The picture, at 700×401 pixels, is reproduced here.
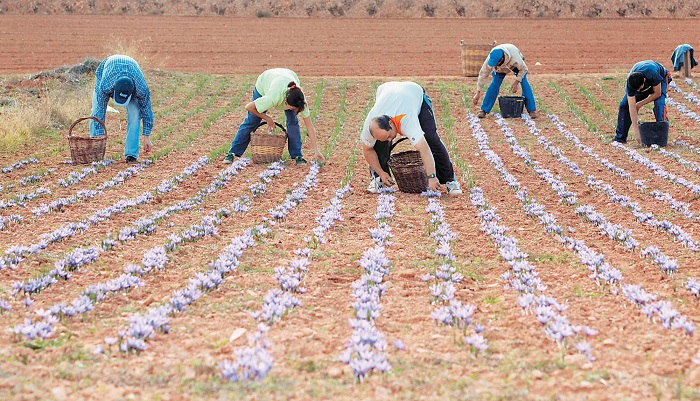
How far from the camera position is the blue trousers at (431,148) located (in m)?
8.10

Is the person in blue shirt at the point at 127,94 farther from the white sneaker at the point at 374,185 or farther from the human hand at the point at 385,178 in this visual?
the human hand at the point at 385,178

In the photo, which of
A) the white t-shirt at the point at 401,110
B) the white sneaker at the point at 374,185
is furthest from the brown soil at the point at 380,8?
the white t-shirt at the point at 401,110

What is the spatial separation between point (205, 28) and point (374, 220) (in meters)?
28.6

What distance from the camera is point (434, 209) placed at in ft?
25.0

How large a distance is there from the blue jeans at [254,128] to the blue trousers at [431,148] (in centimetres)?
198

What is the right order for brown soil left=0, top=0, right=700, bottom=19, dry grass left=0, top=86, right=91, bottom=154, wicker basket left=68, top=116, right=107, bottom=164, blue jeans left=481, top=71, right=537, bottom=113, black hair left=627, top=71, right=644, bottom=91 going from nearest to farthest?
wicker basket left=68, top=116, right=107, bottom=164 < black hair left=627, top=71, right=644, bottom=91 < dry grass left=0, top=86, right=91, bottom=154 < blue jeans left=481, top=71, right=537, bottom=113 < brown soil left=0, top=0, right=700, bottom=19

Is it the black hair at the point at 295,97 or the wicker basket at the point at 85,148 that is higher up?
the black hair at the point at 295,97

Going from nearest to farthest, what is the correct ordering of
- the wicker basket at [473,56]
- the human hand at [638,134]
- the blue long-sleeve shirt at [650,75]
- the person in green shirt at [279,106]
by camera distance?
the person in green shirt at [279,106], the blue long-sleeve shirt at [650,75], the human hand at [638,134], the wicker basket at [473,56]

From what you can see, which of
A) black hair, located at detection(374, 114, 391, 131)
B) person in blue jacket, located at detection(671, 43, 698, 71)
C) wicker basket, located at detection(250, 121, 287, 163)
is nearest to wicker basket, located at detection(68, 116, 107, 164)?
wicker basket, located at detection(250, 121, 287, 163)

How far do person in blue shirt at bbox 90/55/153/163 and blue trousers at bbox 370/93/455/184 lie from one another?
11.8 feet

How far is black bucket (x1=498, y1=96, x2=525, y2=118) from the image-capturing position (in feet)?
49.9

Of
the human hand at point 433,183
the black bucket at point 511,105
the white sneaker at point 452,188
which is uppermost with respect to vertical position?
the human hand at point 433,183

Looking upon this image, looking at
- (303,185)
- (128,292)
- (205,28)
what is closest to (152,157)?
(303,185)

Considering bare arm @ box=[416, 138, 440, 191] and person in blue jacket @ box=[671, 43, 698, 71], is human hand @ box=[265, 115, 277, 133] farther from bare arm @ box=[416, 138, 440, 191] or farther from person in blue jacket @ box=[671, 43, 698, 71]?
person in blue jacket @ box=[671, 43, 698, 71]
